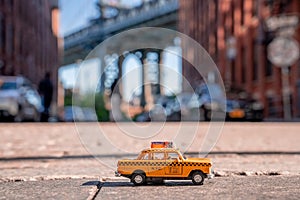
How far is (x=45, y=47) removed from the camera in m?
63.7

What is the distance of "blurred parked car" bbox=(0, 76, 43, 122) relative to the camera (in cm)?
2159

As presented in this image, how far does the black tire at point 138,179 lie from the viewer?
10.6ft

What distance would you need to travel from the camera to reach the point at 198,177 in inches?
128

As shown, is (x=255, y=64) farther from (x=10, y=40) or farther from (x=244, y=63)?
(x=10, y=40)

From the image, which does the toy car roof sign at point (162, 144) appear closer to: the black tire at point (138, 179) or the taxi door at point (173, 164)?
the taxi door at point (173, 164)

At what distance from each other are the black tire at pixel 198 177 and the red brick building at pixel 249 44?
80.7 ft

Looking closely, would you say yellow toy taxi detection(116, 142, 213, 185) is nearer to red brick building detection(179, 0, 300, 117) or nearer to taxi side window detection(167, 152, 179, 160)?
taxi side window detection(167, 152, 179, 160)

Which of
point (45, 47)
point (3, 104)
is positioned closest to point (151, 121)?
point (3, 104)

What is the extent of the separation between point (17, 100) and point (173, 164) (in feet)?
63.8

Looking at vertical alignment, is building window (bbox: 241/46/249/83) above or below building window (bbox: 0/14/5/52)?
below

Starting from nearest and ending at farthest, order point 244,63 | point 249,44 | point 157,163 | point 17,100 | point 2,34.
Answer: point 157,163 < point 17,100 < point 249,44 < point 2,34 < point 244,63

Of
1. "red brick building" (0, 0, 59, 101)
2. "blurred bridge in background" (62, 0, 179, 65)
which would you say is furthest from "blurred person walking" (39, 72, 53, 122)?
"blurred bridge in background" (62, 0, 179, 65)

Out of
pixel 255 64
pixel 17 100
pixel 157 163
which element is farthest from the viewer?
pixel 255 64

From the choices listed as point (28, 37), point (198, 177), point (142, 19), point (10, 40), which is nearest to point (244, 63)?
point (10, 40)
